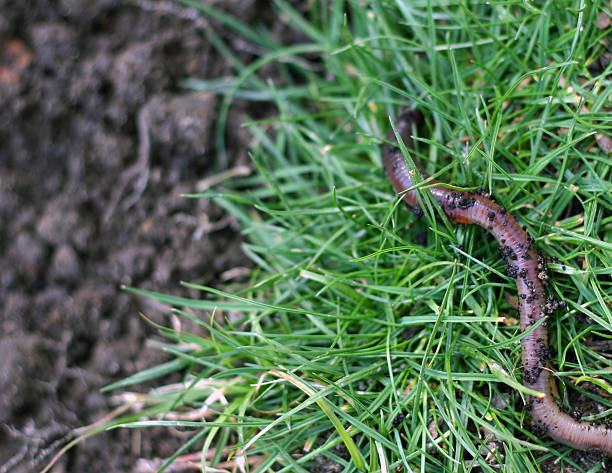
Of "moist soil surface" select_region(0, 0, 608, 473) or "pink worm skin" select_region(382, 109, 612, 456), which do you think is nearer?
"pink worm skin" select_region(382, 109, 612, 456)

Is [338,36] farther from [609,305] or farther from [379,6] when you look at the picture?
[609,305]

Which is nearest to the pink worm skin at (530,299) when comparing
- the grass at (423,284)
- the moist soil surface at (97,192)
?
the grass at (423,284)

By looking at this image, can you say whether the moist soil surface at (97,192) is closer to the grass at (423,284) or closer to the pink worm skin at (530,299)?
the grass at (423,284)

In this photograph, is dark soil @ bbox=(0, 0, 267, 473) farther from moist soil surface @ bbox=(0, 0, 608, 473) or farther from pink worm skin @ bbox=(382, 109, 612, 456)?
pink worm skin @ bbox=(382, 109, 612, 456)

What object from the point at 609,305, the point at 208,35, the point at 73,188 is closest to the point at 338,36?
the point at 208,35

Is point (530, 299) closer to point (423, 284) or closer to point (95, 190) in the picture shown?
point (423, 284)

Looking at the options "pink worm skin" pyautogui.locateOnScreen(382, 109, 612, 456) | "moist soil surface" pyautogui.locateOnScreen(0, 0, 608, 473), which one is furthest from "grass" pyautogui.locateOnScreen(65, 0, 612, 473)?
"moist soil surface" pyautogui.locateOnScreen(0, 0, 608, 473)
